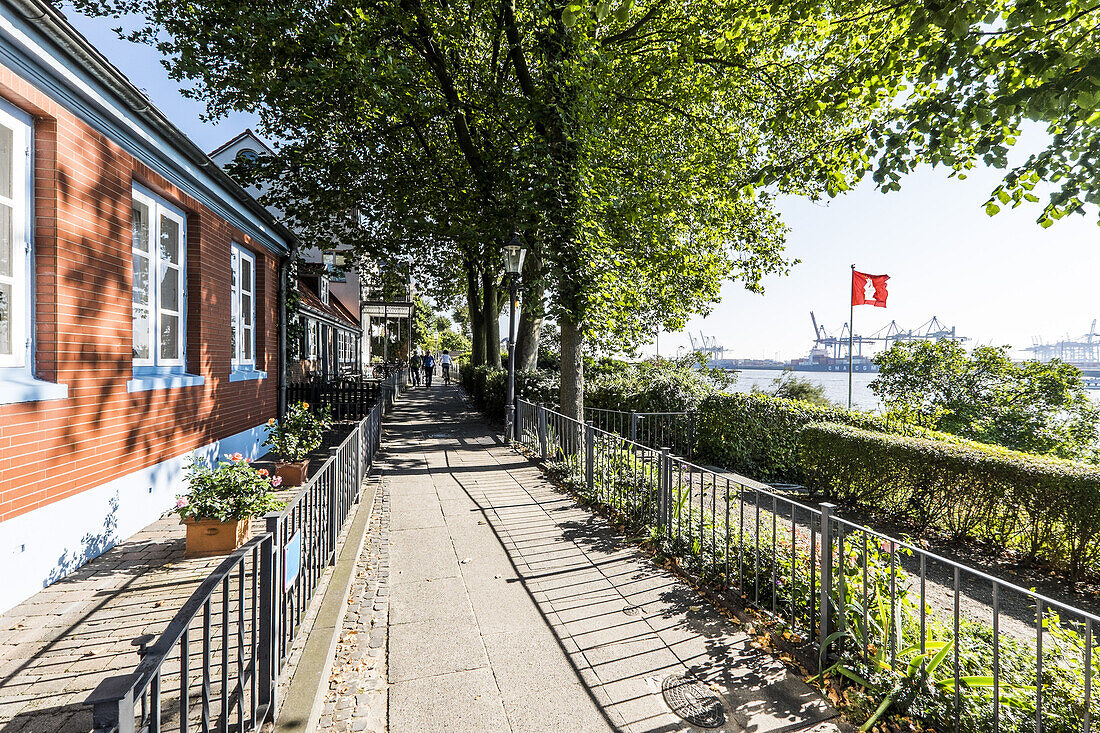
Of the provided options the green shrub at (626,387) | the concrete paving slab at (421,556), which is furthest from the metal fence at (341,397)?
the concrete paving slab at (421,556)

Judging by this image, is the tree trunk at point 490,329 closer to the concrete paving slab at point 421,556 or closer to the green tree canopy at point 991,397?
the green tree canopy at point 991,397

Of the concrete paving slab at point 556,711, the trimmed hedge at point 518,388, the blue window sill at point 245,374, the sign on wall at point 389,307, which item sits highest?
the sign on wall at point 389,307

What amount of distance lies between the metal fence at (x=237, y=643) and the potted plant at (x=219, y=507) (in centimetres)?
47

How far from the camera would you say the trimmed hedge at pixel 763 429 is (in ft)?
34.0

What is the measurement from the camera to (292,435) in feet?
26.6

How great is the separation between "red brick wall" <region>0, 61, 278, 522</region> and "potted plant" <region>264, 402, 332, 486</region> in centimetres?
139

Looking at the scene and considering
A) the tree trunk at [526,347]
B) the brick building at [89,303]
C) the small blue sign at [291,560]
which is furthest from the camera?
the tree trunk at [526,347]

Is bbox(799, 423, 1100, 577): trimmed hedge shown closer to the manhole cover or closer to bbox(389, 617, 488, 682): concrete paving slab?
the manhole cover

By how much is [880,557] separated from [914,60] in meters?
6.14

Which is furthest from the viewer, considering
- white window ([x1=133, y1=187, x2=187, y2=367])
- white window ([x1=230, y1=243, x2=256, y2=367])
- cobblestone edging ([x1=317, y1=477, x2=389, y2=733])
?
white window ([x1=230, y1=243, x2=256, y2=367])

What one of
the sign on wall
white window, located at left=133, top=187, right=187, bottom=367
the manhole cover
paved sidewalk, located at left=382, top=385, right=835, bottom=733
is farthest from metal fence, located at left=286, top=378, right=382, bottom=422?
the sign on wall

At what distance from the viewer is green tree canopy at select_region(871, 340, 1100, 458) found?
11.8 meters

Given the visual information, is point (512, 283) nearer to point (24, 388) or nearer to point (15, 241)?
point (15, 241)

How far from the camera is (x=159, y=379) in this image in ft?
19.9
